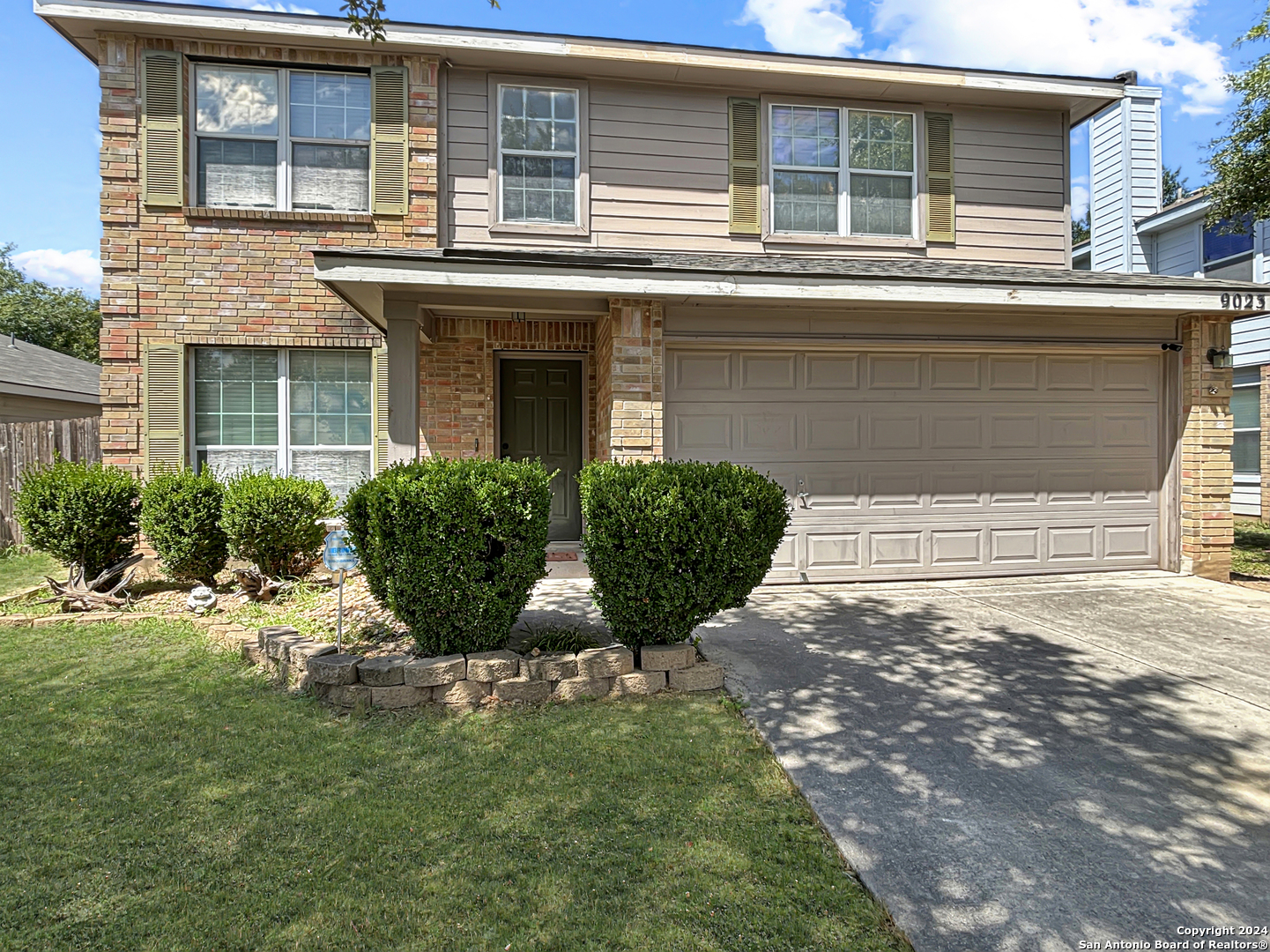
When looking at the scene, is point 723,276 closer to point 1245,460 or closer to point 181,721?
point 181,721

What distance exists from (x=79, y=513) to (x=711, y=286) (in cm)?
598

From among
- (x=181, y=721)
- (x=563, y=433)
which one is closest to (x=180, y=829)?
(x=181, y=721)

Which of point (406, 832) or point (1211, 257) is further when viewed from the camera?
point (1211, 257)

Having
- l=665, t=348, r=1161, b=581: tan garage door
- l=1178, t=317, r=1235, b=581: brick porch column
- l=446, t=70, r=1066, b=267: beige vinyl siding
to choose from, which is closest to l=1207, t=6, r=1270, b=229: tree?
l=446, t=70, r=1066, b=267: beige vinyl siding

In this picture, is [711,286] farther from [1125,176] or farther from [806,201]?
[1125,176]

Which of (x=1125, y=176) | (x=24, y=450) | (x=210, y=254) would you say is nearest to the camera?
(x=210, y=254)

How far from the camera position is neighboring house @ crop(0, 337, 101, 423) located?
11930 mm

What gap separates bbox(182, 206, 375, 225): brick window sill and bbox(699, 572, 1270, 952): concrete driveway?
5845mm

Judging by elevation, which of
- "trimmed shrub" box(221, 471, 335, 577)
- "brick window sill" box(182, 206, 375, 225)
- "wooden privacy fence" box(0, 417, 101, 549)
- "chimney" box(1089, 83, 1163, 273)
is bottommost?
"trimmed shrub" box(221, 471, 335, 577)

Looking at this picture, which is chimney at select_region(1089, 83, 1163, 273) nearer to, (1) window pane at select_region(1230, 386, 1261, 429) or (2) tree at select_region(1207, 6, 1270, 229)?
(1) window pane at select_region(1230, 386, 1261, 429)

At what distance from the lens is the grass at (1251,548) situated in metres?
7.87

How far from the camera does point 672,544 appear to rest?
3.96 meters

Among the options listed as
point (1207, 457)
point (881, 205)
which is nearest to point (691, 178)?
point (881, 205)

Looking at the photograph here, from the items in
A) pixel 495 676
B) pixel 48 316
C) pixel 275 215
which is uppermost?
pixel 48 316
